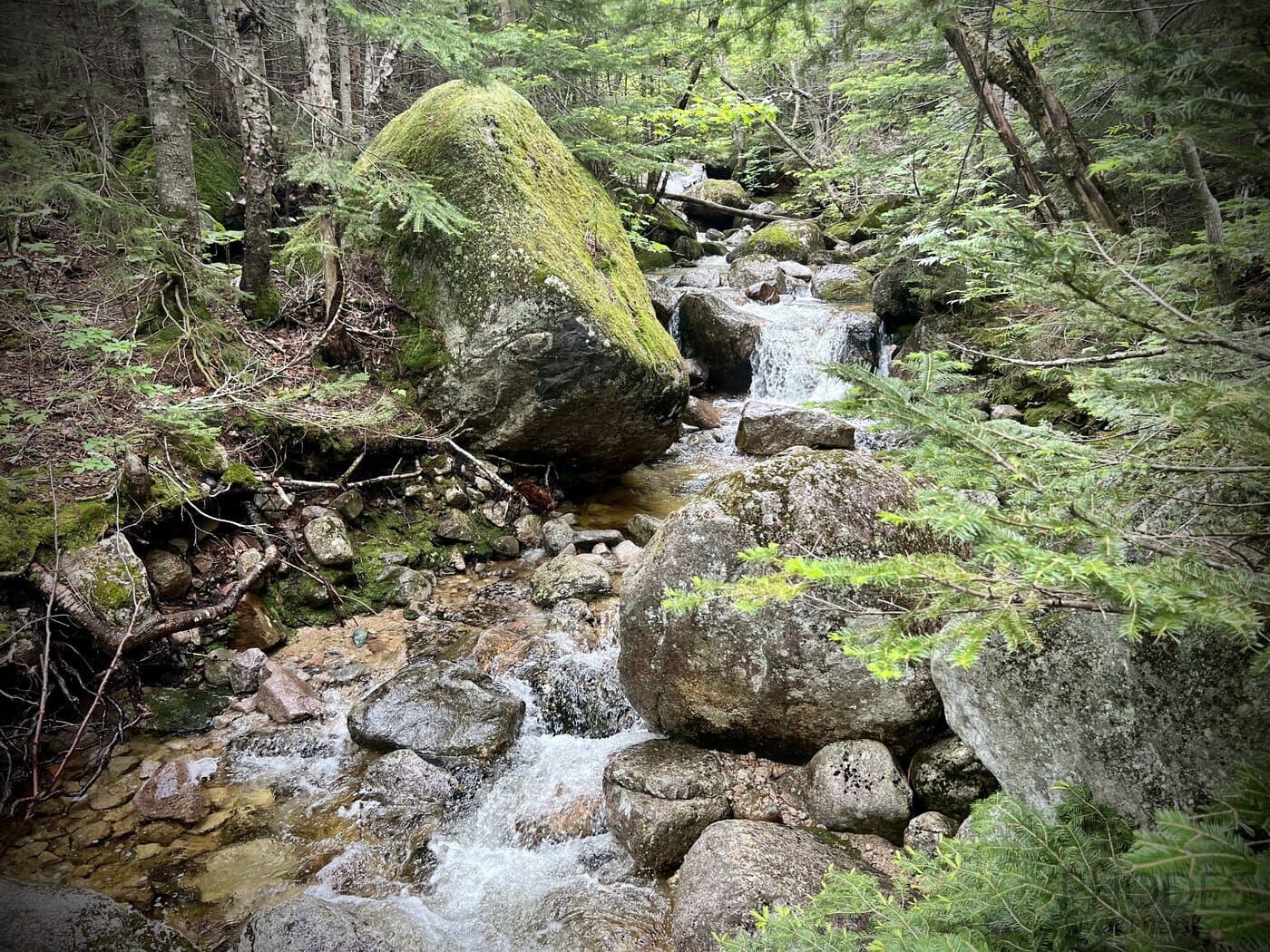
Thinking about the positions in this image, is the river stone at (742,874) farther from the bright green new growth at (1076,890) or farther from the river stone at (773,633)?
the bright green new growth at (1076,890)

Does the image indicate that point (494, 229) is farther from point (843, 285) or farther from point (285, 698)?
point (843, 285)

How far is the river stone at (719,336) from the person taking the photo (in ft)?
42.4

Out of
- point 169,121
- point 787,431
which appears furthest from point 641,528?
point 169,121

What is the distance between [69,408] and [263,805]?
4.02 metres

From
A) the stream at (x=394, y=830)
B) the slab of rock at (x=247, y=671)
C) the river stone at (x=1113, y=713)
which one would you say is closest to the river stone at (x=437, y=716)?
the stream at (x=394, y=830)

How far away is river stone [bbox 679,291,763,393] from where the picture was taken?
12.9 meters

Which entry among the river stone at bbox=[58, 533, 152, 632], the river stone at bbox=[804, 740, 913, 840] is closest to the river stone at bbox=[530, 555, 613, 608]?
the river stone at bbox=[804, 740, 913, 840]

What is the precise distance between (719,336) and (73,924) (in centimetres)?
1228

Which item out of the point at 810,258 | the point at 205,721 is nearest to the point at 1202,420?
the point at 205,721

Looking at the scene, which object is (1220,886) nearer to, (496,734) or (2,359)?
(496,734)

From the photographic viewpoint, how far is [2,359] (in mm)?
5645

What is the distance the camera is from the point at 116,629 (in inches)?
170

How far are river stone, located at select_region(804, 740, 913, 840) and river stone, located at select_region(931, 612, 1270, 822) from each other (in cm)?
63

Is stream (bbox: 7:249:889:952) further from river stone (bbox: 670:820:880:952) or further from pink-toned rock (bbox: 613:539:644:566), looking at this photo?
pink-toned rock (bbox: 613:539:644:566)
